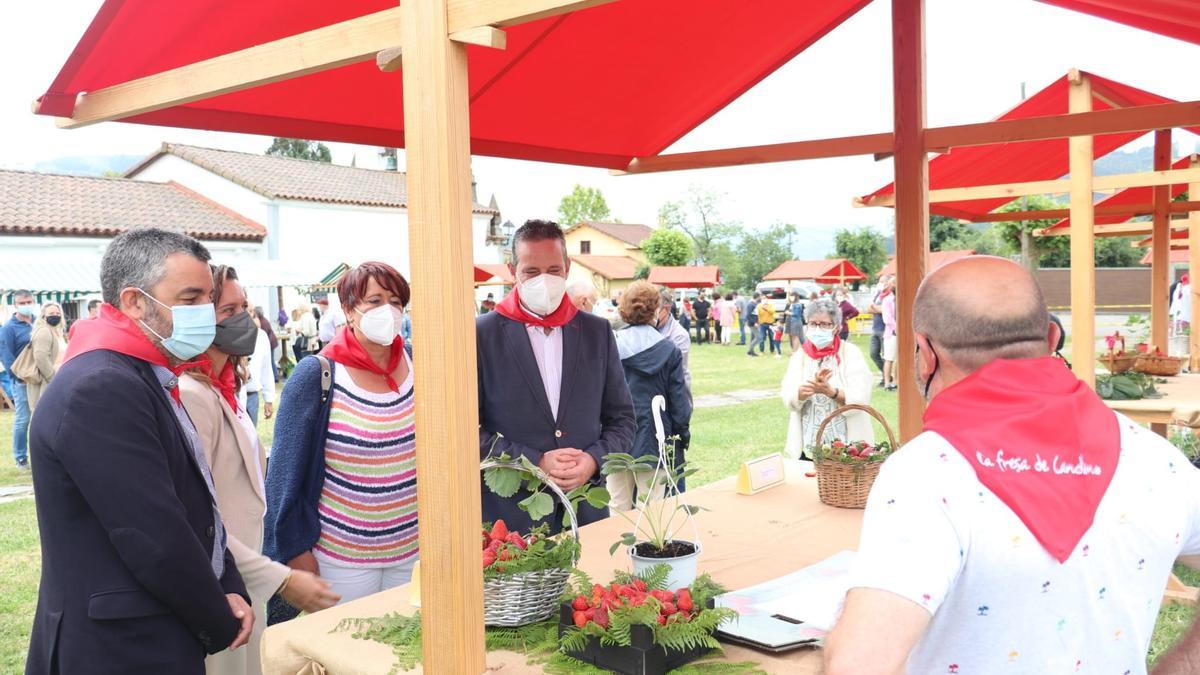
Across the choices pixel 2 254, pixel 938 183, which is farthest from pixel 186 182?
pixel 938 183

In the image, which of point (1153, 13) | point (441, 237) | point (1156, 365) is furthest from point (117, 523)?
point (1156, 365)

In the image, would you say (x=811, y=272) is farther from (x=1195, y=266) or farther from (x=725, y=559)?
(x=725, y=559)

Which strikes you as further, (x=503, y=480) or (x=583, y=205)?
(x=583, y=205)

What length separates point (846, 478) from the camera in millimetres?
3293

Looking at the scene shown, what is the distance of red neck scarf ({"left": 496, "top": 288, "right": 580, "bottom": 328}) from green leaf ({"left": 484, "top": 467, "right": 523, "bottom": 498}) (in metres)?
1.10

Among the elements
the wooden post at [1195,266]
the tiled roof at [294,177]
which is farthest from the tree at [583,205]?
the wooden post at [1195,266]

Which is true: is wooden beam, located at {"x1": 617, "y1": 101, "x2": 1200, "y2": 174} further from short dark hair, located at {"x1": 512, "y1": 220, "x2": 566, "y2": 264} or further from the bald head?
the bald head

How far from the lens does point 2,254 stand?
65.7 ft

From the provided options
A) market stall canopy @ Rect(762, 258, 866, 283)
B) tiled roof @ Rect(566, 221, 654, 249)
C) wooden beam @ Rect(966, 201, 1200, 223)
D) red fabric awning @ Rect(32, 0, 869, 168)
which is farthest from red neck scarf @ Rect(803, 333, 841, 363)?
tiled roof @ Rect(566, 221, 654, 249)

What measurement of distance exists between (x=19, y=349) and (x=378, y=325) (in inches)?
359

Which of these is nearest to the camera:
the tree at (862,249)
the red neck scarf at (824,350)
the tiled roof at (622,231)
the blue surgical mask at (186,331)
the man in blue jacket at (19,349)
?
the blue surgical mask at (186,331)

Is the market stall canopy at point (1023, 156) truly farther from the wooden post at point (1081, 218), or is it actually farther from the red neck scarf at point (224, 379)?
the red neck scarf at point (224, 379)

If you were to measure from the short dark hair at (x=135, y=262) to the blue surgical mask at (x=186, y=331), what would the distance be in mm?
49

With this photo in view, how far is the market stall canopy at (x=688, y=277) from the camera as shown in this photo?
47250 millimetres
